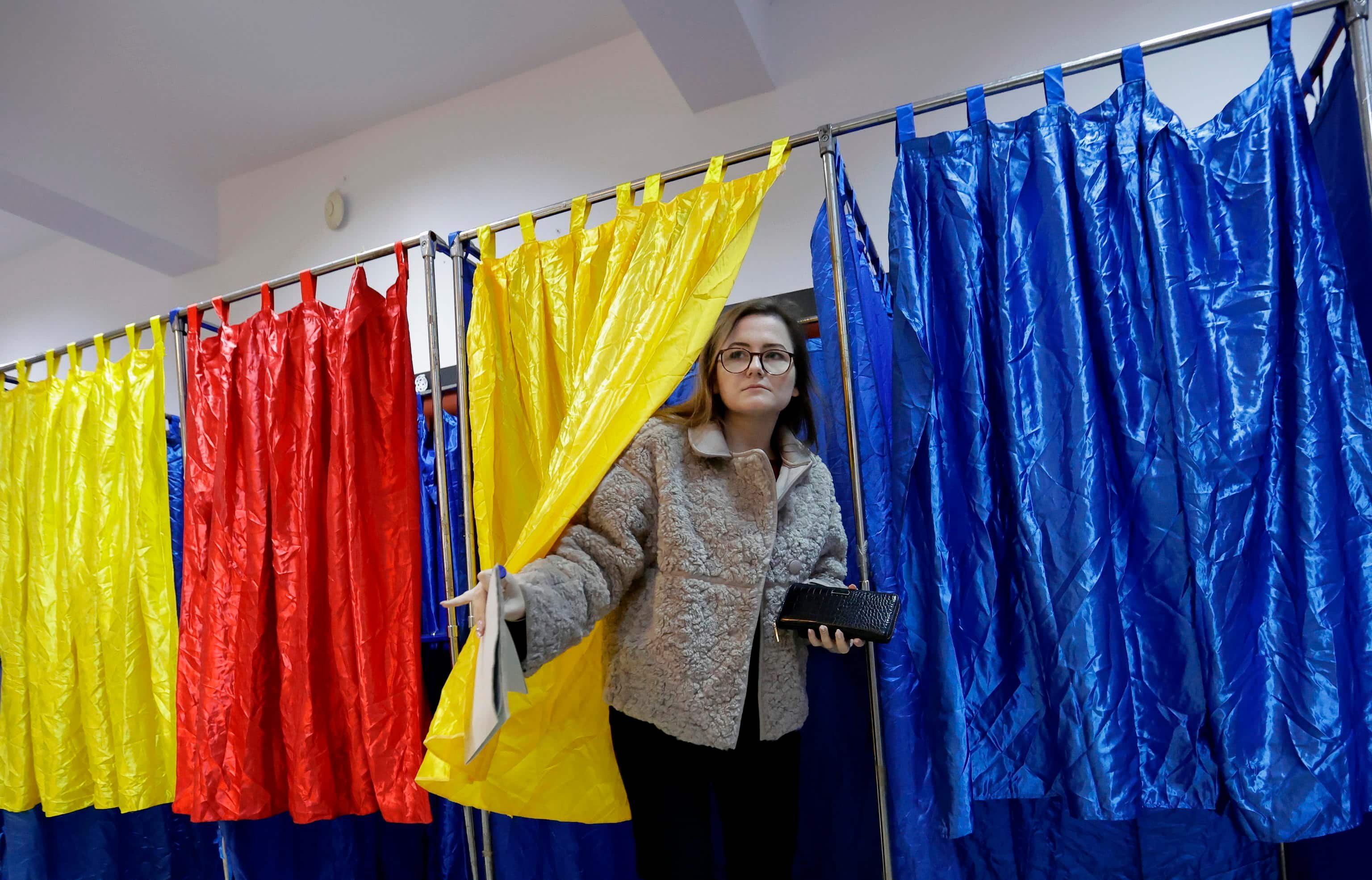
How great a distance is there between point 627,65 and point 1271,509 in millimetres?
2646

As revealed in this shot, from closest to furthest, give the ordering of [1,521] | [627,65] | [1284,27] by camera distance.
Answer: [1284,27], [1,521], [627,65]

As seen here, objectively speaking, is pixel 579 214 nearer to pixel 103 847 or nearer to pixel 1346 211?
pixel 1346 211

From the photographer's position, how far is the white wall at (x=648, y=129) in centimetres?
244

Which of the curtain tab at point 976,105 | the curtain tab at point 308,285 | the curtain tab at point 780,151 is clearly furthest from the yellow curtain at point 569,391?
the curtain tab at point 308,285

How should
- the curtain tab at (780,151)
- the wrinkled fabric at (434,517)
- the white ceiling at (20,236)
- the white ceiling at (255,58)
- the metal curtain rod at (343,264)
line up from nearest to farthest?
the curtain tab at (780,151)
the metal curtain rod at (343,264)
the wrinkled fabric at (434,517)
the white ceiling at (255,58)
the white ceiling at (20,236)

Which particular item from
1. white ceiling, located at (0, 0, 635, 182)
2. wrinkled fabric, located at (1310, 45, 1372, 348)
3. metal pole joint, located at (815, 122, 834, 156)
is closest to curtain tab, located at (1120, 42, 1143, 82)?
wrinkled fabric, located at (1310, 45, 1372, 348)

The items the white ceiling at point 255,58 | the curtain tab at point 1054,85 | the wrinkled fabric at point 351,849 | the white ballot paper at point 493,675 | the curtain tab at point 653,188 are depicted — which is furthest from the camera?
the white ceiling at point 255,58

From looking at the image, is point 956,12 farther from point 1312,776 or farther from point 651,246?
point 1312,776

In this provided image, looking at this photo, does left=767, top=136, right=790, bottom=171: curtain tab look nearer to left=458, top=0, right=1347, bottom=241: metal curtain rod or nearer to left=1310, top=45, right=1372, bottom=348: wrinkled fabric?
left=458, top=0, right=1347, bottom=241: metal curtain rod

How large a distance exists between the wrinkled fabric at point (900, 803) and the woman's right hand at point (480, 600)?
2.36ft

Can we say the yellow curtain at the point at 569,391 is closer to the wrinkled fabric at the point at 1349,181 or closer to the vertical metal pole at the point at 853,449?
the vertical metal pole at the point at 853,449

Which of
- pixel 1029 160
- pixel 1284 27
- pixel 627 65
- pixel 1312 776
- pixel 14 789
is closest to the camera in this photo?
pixel 1312 776

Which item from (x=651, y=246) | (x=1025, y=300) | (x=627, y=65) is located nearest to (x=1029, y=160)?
(x=1025, y=300)

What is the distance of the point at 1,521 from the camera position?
244 centimetres
